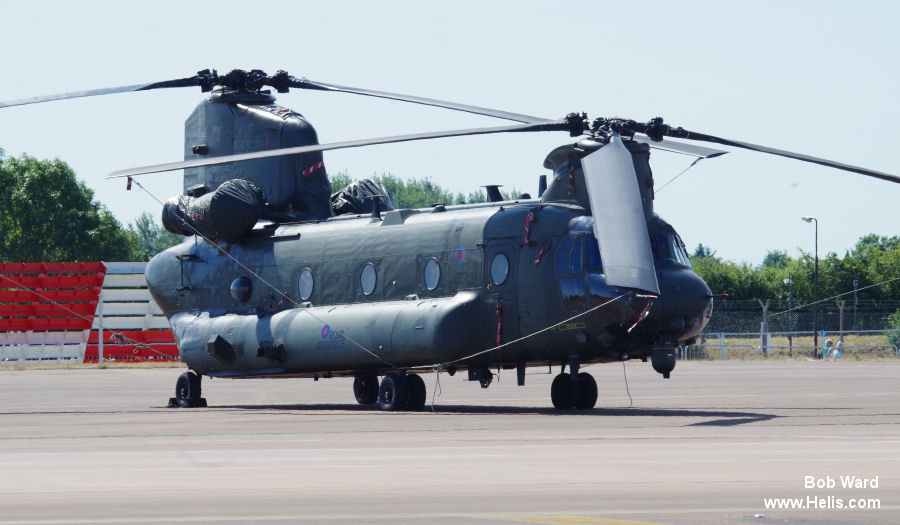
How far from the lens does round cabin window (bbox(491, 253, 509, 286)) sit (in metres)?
24.9

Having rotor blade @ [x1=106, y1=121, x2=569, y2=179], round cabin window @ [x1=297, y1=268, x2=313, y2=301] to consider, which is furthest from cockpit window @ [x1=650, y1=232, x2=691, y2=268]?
round cabin window @ [x1=297, y1=268, x2=313, y2=301]

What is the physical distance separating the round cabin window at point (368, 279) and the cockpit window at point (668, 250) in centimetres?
629

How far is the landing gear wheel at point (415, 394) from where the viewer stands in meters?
26.0

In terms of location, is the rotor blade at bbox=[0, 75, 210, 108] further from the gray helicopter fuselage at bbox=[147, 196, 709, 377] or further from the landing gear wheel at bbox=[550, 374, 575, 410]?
the landing gear wheel at bbox=[550, 374, 575, 410]

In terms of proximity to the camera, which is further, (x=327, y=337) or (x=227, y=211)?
(x=227, y=211)

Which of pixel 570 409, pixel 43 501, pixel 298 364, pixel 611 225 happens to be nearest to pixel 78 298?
pixel 298 364

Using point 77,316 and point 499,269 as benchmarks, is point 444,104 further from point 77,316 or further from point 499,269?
point 77,316

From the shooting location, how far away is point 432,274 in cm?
2611

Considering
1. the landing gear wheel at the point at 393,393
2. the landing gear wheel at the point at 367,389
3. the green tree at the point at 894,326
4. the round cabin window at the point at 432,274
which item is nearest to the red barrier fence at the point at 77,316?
the landing gear wheel at the point at 367,389

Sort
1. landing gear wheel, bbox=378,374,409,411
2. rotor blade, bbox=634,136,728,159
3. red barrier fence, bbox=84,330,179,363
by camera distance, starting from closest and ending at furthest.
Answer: rotor blade, bbox=634,136,728,159 < landing gear wheel, bbox=378,374,409,411 < red barrier fence, bbox=84,330,179,363

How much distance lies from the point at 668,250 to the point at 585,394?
321cm

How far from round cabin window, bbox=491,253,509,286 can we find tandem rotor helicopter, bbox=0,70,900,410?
42 millimetres

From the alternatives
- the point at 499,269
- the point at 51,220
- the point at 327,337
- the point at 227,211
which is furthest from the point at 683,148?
the point at 51,220

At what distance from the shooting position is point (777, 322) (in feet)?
276
